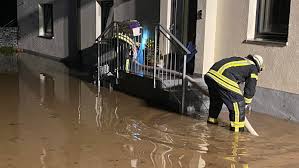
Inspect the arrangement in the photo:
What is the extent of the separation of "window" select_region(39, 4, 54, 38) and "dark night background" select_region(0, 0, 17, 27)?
5.22 meters

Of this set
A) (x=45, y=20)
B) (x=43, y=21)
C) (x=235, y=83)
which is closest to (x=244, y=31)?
(x=235, y=83)

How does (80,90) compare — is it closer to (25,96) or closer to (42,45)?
(25,96)

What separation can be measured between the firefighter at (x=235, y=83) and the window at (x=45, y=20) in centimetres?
1352

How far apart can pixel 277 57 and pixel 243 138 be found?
2251mm

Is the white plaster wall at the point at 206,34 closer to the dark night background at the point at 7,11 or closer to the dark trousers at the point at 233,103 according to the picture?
the dark trousers at the point at 233,103

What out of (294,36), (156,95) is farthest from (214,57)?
(294,36)

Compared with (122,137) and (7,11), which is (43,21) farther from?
(122,137)

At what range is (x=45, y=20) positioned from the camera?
20.0 meters

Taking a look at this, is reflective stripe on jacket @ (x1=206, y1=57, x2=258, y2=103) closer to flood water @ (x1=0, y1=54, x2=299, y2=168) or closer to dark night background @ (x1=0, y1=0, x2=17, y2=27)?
flood water @ (x1=0, y1=54, x2=299, y2=168)

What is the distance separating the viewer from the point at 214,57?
393 inches

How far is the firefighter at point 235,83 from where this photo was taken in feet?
23.2

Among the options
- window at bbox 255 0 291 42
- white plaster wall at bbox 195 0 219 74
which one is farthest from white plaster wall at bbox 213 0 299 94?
window at bbox 255 0 291 42

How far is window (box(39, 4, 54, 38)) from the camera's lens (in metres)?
19.5

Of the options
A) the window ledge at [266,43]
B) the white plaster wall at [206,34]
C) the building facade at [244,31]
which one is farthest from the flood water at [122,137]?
the white plaster wall at [206,34]
